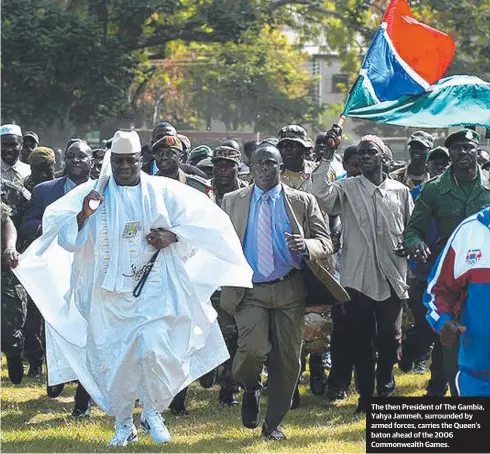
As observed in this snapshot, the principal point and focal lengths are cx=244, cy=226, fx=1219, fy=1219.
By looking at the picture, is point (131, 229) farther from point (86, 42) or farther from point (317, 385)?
point (86, 42)

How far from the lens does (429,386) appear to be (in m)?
10.5

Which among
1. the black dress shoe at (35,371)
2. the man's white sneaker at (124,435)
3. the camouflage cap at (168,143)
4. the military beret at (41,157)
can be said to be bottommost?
the black dress shoe at (35,371)

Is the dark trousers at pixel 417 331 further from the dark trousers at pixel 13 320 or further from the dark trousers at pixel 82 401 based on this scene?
the dark trousers at pixel 13 320

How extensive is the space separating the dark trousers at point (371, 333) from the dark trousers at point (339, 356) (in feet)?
0.43

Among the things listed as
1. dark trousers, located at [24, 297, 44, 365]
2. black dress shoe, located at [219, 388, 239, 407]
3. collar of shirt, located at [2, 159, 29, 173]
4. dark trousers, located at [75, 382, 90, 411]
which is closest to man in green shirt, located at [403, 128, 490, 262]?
black dress shoe, located at [219, 388, 239, 407]

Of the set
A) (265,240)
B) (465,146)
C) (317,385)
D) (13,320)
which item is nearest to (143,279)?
(265,240)

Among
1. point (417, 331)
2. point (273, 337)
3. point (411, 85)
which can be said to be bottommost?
point (417, 331)

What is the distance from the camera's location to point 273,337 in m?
9.14

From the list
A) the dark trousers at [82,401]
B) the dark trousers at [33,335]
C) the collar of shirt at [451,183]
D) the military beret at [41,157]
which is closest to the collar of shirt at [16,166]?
the military beret at [41,157]

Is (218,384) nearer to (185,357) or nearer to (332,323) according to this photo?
(332,323)

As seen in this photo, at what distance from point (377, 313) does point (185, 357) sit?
6.61ft

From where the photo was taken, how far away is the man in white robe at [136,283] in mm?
8820

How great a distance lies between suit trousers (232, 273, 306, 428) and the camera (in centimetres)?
901

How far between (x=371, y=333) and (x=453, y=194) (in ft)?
5.03
